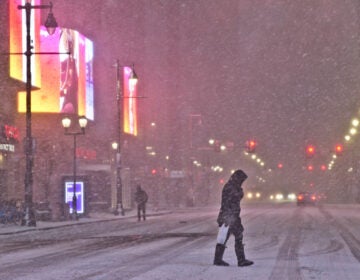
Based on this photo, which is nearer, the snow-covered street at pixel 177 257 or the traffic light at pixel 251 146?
the snow-covered street at pixel 177 257

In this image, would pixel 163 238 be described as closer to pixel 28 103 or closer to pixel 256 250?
pixel 256 250

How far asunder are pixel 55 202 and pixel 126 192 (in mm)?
17785

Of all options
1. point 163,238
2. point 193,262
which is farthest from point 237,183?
point 163,238

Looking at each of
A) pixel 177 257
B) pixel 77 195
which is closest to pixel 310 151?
pixel 77 195

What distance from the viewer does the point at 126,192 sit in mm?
50875

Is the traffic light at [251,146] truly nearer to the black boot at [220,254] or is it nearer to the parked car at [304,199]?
the parked car at [304,199]

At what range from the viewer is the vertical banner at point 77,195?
34500 mm

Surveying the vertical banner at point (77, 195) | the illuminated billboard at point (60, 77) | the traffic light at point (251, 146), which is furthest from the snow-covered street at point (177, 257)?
the illuminated billboard at point (60, 77)

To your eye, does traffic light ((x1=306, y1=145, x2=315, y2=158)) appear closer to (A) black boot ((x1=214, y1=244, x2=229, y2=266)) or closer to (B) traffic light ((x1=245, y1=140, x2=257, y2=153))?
(B) traffic light ((x1=245, y1=140, x2=257, y2=153))

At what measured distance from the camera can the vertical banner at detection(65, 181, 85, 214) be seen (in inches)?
1358

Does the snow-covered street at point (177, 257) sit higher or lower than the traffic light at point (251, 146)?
lower

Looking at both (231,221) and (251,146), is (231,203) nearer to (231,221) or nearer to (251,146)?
(231,221)

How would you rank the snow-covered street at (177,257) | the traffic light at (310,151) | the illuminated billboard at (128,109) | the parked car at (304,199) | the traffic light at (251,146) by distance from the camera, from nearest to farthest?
1. the snow-covered street at (177,257)
2. the traffic light at (251,146)
3. the traffic light at (310,151)
4. the parked car at (304,199)
5. the illuminated billboard at (128,109)

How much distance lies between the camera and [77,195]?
35312mm
